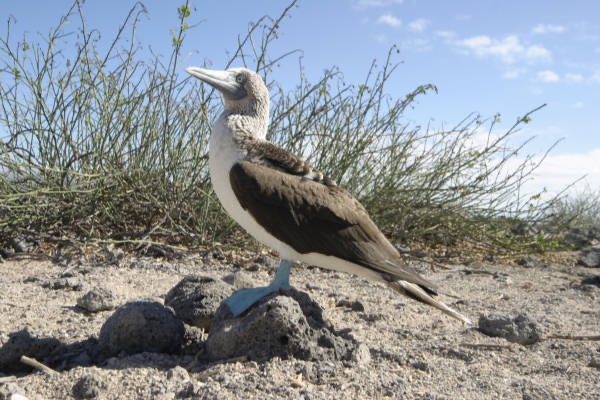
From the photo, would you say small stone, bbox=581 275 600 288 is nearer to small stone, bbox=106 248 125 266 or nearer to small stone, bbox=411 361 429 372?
small stone, bbox=411 361 429 372

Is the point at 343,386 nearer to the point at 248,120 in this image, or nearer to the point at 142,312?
the point at 142,312

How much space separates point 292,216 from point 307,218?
77 mm

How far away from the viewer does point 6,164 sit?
5.56m

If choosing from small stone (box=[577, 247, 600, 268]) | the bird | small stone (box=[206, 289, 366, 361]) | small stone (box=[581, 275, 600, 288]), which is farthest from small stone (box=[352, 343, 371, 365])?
small stone (box=[577, 247, 600, 268])

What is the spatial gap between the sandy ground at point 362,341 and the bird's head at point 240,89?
51.3 inches

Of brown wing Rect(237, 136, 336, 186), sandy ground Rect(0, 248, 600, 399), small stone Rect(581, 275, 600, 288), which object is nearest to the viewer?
sandy ground Rect(0, 248, 600, 399)

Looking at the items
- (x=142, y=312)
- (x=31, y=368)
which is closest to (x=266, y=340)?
(x=142, y=312)

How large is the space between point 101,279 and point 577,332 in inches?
129

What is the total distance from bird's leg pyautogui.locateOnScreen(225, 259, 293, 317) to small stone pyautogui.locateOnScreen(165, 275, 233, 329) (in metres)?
0.32

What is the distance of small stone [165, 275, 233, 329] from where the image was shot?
10.5ft

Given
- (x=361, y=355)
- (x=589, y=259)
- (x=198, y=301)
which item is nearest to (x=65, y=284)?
(x=198, y=301)

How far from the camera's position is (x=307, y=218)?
2.93m

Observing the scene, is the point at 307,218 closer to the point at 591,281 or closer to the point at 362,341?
the point at 362,341

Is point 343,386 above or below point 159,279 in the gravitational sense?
below
